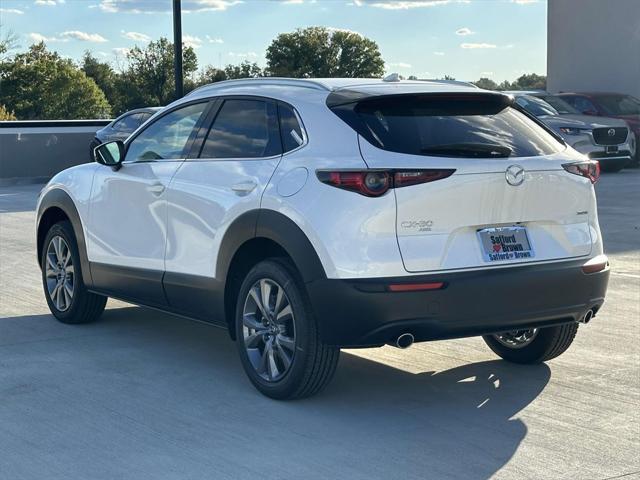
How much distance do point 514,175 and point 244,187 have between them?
153 cm

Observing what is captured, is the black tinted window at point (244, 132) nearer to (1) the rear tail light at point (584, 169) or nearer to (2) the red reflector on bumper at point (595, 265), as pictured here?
(1) the rear tail light at point (584, 169)

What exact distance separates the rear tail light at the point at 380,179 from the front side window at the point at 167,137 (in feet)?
5.75

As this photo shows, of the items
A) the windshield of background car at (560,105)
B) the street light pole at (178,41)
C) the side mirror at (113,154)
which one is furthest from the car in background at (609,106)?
the side mirror at (113,154)

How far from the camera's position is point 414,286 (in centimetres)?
550

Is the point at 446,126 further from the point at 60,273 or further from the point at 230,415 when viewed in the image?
the point at 60,273

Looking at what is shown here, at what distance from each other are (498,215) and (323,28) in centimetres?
9144

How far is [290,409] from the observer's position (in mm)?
5941

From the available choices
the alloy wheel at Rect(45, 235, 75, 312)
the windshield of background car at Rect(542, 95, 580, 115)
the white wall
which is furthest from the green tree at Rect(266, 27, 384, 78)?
the alloy wheel at Rect(45, 235, 75, 312)

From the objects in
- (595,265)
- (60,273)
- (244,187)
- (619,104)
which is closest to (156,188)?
(244,187)

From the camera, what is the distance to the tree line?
79.6 m

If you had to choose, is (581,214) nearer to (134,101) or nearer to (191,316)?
(191,316)

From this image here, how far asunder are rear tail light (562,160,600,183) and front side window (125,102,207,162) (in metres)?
2.36

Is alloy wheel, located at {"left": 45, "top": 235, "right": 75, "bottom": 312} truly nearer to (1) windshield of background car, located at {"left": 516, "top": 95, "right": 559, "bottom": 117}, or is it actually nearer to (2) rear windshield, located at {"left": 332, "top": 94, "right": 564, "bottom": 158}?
(2) rear windshield, located at {"left": 332, "top": 94, "right": 564, "bottom": 158}

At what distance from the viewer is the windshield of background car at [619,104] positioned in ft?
79.9
